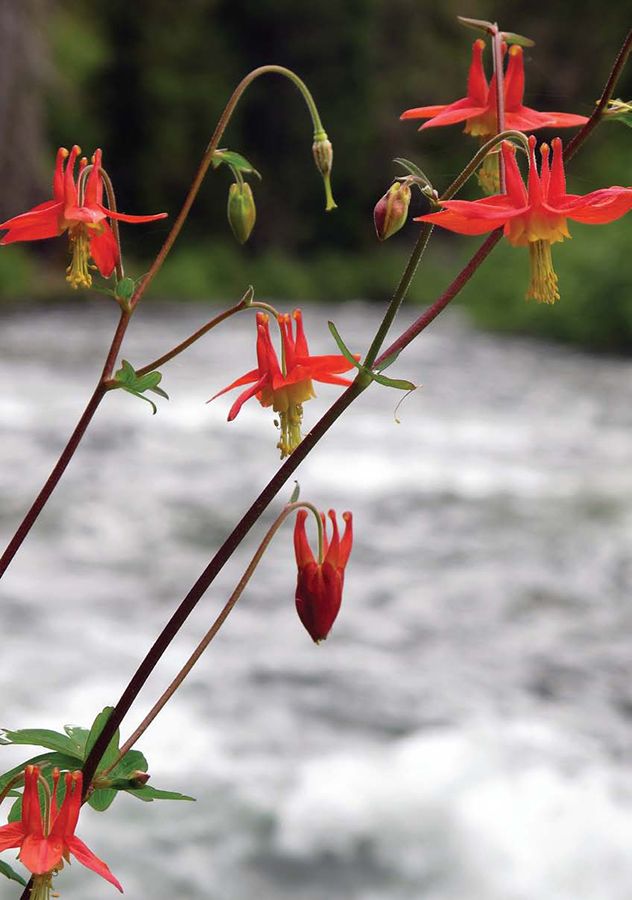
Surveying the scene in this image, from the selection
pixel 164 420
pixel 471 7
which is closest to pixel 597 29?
pixel 471 7

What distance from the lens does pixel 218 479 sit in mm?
6891

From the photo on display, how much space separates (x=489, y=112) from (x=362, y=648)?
13.2ft

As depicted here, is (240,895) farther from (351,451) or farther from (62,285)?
(62,285)

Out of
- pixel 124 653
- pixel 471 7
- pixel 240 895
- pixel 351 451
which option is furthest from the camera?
pixel 471 7

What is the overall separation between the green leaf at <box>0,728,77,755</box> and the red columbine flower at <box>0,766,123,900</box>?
2cm

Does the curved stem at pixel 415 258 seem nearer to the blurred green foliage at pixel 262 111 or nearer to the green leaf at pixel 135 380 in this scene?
the green leaf at pixel 135 380

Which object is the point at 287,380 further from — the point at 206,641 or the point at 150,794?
the point at 150,794

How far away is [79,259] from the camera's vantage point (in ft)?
2.92

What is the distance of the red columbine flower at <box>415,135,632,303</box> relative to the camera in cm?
72

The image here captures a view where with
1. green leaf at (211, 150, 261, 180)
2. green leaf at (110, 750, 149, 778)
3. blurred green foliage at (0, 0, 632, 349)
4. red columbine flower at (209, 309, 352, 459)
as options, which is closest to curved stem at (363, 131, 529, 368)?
red columbine flower at (209, 309, 352, 459)

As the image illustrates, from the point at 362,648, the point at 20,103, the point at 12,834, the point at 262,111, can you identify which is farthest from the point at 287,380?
the point at 262,111

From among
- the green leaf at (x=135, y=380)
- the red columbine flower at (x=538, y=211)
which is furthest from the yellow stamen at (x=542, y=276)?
the green leaf at (x=135, y=380)

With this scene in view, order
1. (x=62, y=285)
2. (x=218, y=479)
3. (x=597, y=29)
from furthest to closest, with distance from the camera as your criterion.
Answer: (x=597, y=29) < (x=62, y=285) < (x=218, y=479)

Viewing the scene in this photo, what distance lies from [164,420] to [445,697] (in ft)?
13.9
